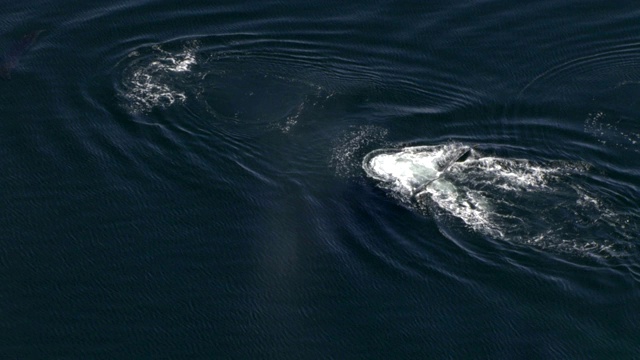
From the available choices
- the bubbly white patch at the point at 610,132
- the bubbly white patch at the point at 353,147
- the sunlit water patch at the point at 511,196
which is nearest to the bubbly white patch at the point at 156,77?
the bubbly white patch at the point at 353,147

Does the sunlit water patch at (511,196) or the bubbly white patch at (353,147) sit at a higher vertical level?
the bubbly white patch at (353,147)

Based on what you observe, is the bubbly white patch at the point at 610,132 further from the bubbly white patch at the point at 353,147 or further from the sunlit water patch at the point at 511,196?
the bubbly white patch at the point at 353,147

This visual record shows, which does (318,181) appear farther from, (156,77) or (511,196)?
(156,77)

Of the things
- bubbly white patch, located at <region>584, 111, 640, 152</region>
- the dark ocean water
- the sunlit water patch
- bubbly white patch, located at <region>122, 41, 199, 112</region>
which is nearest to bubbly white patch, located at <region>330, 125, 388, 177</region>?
the dark ocean water

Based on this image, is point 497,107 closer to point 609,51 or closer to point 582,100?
point 582,100

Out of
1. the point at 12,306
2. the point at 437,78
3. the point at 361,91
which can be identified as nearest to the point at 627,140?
the point at 437,78

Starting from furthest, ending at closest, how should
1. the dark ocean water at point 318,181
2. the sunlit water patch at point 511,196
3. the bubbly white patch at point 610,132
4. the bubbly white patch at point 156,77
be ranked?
the bubbly white patch at point 156,77
the bubbly white patch at point 610,132
the sunlit water patch at point 511,196
the dark ocean water at point 318,181

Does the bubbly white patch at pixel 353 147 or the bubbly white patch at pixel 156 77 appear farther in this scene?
the bubbly white patch at pixel 156 77

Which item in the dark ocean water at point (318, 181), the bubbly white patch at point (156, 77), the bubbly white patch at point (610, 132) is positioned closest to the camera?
the dark ocean water at point (318, 181)
